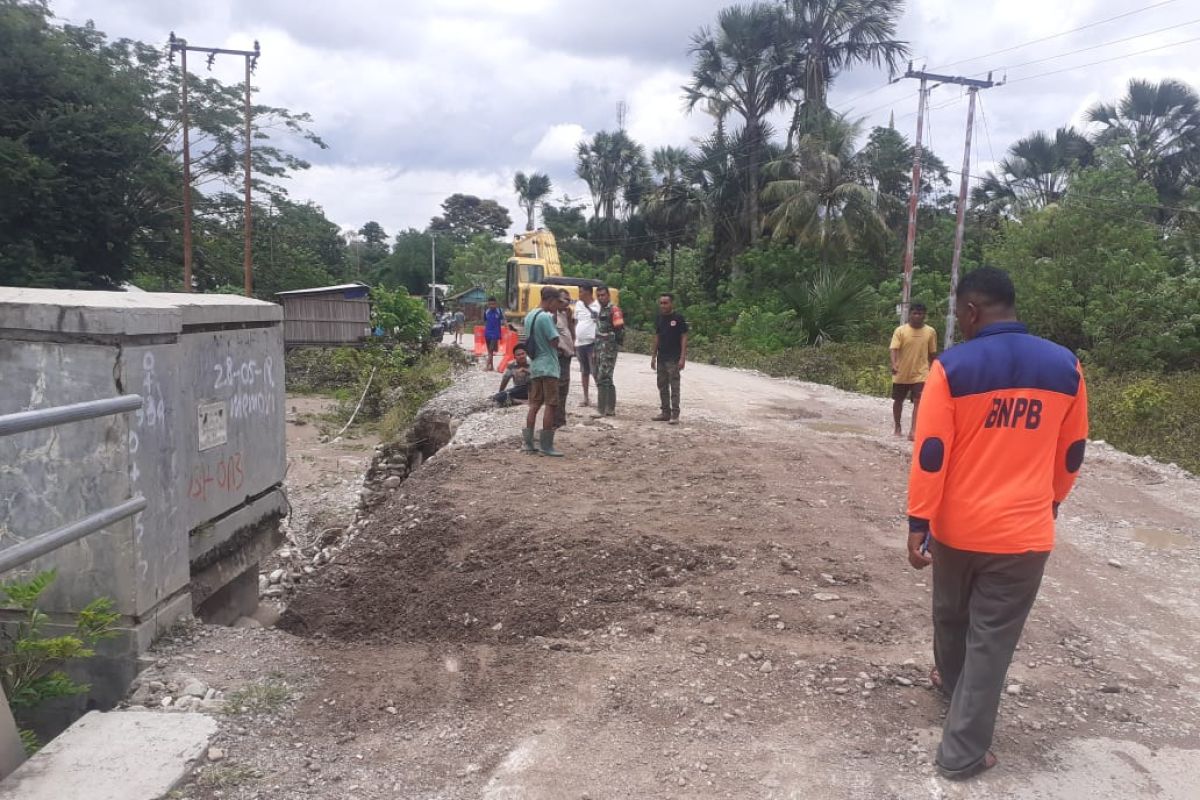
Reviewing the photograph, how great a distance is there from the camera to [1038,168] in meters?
31.7

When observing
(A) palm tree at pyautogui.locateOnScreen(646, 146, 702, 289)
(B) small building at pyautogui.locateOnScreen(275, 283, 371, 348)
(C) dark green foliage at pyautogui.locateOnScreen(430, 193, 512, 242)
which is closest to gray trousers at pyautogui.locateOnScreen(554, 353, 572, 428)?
(B) small building at pyautogui.locateOnScreen(275, 283, 371, 348)

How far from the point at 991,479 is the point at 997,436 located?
0.51ft

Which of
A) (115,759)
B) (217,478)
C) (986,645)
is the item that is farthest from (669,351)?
(115,759)

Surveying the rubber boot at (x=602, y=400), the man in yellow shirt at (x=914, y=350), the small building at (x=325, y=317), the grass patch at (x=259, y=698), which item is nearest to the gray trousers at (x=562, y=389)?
the rubber boot at (x=602, y=400)

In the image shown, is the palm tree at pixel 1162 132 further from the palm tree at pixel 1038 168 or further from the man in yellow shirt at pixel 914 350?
the man in yellow shirt at pixel 914 350

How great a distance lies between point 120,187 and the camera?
70.3ft

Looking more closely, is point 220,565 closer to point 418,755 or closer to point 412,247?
point 418,755

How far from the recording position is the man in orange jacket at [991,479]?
9.77 feet

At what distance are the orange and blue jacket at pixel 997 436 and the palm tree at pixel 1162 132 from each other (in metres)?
28.1

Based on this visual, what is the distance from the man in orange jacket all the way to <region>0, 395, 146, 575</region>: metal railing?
297 cm

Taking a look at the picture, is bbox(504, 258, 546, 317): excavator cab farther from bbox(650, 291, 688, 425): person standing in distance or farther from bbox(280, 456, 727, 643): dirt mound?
bbox(280, 456, 727, 643): dirt mound

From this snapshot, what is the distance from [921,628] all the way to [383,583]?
3426 millimetres

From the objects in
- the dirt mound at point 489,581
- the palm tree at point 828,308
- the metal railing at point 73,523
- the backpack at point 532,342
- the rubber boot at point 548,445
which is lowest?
the dirt mound at point 489,581

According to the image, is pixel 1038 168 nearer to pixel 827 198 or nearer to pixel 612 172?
pixel 827 198
